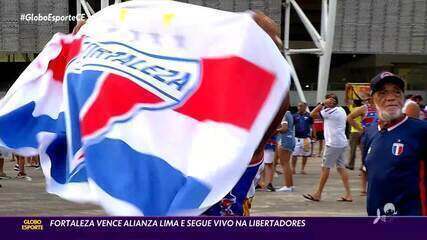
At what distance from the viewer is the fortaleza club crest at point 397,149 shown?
11.5 ft

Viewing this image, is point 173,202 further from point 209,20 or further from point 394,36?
point 394,36

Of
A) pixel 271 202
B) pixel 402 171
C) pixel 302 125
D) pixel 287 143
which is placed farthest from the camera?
pixel 302 125

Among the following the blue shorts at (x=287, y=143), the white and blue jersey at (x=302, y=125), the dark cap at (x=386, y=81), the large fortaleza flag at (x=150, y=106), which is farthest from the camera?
the white and blue jersey at (x=302, y=125)

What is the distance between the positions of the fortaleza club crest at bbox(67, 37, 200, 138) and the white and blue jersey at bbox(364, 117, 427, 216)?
1.40 m

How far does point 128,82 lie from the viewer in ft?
8.79

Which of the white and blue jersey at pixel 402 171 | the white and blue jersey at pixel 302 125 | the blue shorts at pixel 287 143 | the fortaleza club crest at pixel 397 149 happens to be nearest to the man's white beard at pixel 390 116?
the white and blue jersey at pixel 402 171

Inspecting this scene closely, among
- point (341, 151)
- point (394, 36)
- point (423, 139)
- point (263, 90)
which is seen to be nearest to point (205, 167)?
point (263, 90)

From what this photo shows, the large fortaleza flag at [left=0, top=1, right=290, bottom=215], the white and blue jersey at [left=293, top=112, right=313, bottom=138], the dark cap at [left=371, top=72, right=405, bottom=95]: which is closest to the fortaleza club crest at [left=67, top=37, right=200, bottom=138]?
the large fortaleza flag at [left=0, top=1, right=290, bottom=215]

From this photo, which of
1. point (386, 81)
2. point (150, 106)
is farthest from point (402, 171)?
point (150, 106)

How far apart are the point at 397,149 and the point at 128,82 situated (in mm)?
1658

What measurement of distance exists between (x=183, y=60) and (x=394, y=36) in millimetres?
34950

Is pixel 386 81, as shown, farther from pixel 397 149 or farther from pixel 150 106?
pixel 150 106

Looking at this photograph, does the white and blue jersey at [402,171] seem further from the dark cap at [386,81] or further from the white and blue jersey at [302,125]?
the white and blue jersey at [302,125]

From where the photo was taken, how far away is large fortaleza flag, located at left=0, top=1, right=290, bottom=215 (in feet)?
8.27
